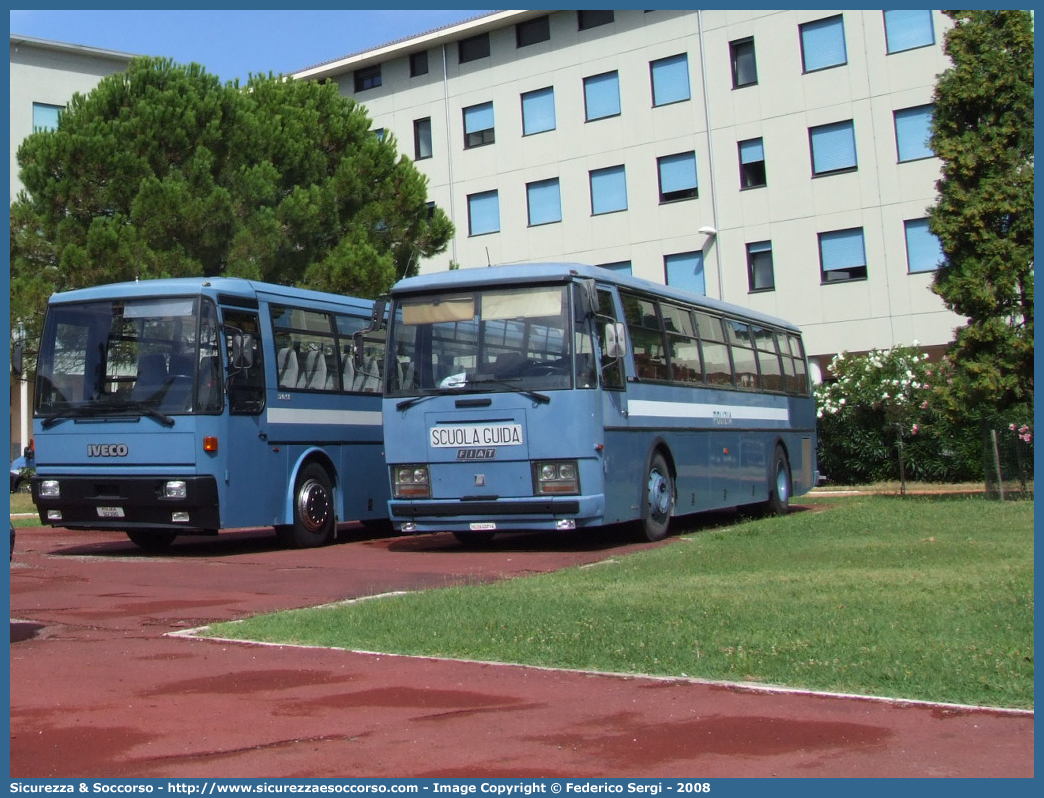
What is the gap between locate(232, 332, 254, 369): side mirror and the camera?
15.7 m

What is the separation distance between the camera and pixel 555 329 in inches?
599

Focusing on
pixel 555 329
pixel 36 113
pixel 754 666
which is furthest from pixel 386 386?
pixel 36 113

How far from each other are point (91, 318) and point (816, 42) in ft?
90.2

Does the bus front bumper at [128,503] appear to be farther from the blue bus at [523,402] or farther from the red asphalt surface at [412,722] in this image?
the red asphalt surface at [412,722]

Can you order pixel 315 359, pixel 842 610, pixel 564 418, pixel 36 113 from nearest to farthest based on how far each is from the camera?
pixel 842 610
pixel 564 418
pixel 315 359
pixel 36 113

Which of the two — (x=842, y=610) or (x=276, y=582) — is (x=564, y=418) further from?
(x=842, y=610)

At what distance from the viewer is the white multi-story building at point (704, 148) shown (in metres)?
36.8

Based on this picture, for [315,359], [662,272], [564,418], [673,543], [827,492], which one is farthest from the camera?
[662,272]

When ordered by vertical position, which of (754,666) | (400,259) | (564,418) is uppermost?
(400,259)

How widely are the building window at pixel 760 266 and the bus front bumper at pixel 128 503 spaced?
85.9 ft

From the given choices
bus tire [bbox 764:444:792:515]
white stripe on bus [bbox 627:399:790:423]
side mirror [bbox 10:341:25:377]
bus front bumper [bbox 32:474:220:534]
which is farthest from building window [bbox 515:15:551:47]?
bus front bumper [bbox 32:474:220:534]

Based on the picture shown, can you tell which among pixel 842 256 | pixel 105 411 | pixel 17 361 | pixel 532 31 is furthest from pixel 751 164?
pixel 17 361

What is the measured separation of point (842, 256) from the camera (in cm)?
3778

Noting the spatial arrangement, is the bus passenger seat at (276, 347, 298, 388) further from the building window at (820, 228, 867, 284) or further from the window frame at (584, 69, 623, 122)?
the window frame at (584, 69, 623, 122)
